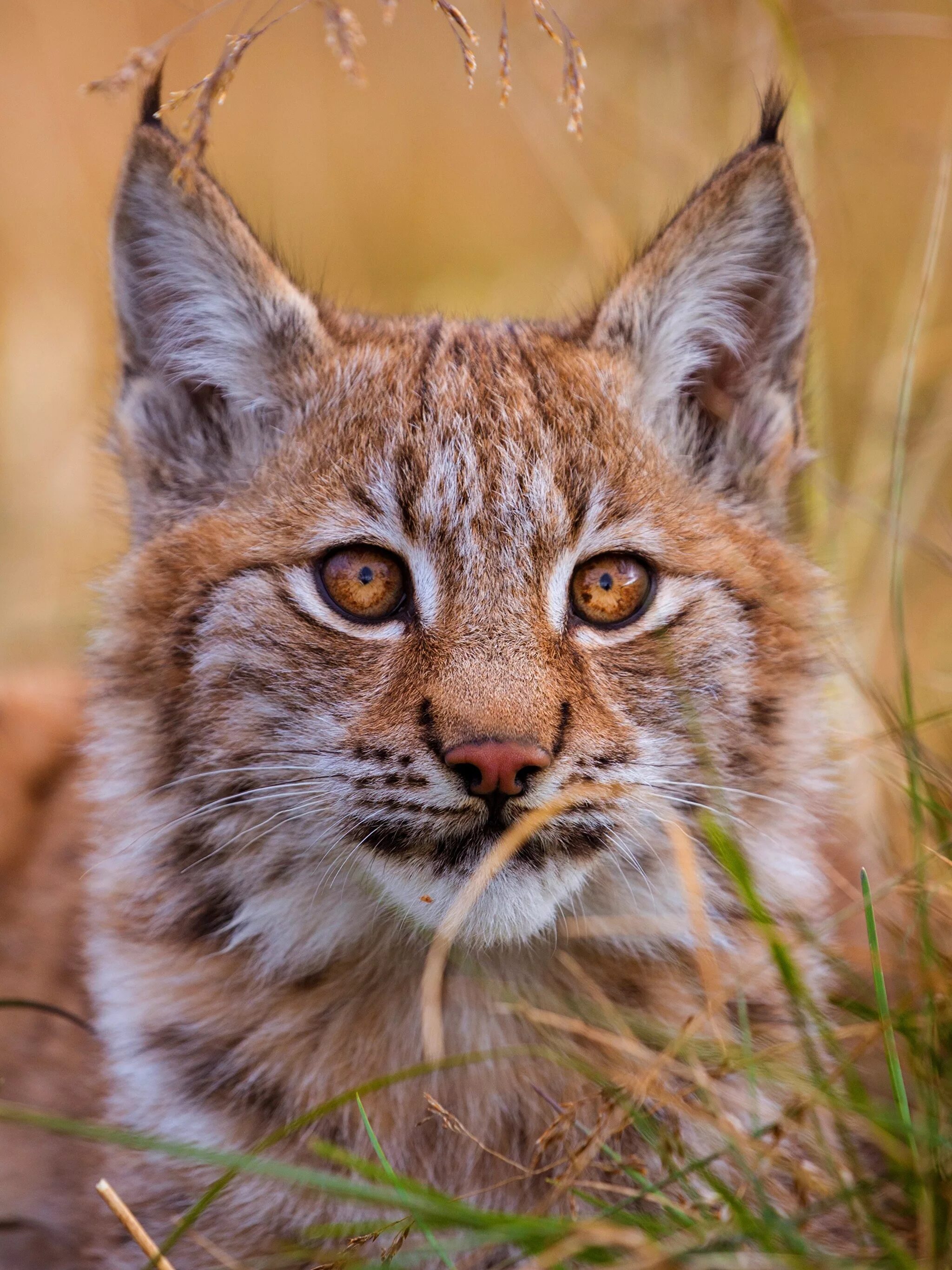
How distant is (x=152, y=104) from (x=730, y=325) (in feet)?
4.92

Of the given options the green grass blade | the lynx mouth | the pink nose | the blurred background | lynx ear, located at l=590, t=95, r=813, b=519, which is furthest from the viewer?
the blurred background

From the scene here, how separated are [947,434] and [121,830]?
3.75m

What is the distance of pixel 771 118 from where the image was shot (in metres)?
3.12

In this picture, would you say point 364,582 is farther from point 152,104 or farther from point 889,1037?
point 889,1037

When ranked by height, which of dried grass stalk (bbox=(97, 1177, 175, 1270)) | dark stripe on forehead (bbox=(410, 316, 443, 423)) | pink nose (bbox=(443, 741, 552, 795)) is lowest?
dried grass stalk (bbox=(97, 1177, 175, 1270))

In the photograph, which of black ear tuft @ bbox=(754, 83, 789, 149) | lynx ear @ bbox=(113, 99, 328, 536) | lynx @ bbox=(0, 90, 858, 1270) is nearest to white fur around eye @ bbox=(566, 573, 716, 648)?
lynx @ bbox=(0, 90, 858, 1270)

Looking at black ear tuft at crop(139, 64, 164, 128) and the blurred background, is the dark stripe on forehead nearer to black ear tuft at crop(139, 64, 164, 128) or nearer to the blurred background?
the blurred background

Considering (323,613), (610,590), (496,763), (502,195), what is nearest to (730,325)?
(610,590)

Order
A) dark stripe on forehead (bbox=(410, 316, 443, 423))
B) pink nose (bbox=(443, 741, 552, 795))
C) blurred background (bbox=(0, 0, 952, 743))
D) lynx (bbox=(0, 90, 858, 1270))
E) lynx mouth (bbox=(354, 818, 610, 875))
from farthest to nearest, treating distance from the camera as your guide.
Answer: blurred background (bbox=(0, 0, 952, 743)) → dark stripe on forehead (bbox=(410, 316, 443, 423)) → lynx (bbox=(0, 90, 858, 1270)) → lynx mouth (bbox=(354, 818, 610, 875)) → pink nose (bbox=(443, 741, 552, 795))

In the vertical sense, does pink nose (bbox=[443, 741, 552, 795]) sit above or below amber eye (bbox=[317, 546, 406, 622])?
below

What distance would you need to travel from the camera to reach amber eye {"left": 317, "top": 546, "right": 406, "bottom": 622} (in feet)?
9.41

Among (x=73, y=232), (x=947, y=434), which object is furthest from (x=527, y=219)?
(x=947, y=434)

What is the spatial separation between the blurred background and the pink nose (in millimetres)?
1381

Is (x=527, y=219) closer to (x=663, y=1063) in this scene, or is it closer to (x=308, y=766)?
(x=308, y=766)
